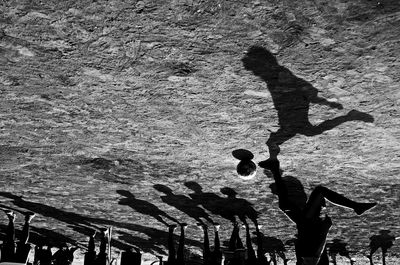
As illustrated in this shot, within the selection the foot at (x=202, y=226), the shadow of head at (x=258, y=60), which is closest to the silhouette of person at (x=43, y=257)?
the foot at (x=202, y=226)

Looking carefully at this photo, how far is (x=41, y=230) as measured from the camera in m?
6.98

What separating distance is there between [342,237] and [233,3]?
513 centimetres

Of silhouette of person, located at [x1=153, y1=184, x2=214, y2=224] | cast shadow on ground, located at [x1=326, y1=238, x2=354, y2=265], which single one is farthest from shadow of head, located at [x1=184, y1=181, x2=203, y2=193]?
cast shadow on ground, located at [x1=326, y1=238, x2=354, y2=265]

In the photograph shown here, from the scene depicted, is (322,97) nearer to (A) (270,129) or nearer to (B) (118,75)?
(A) (270,129)

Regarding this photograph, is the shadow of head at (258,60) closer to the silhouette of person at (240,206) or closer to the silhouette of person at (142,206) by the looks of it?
the silhouette of person at (240,206)

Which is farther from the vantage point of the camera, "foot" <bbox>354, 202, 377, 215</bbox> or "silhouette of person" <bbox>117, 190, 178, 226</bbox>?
"silhouette of person" <bbox>117, 190, 178, 226</bbox>

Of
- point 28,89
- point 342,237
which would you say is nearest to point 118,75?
point 28,89

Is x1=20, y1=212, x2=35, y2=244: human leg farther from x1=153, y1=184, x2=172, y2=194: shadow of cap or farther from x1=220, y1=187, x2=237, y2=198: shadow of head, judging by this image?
x1=220, y1=187, x2=237, y2=198: shadow of head

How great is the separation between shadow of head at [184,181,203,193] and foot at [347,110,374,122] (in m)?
2.02

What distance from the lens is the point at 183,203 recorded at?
211 inches

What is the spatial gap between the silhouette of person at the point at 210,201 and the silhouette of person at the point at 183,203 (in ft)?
0.36

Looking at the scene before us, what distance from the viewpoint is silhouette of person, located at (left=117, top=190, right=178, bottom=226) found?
521 cm

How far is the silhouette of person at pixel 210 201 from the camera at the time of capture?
4893 mm

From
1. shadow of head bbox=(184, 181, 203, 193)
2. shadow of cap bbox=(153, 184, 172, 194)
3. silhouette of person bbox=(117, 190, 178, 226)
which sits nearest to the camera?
shadow of head bbox=(184, 181, 203, 193)
